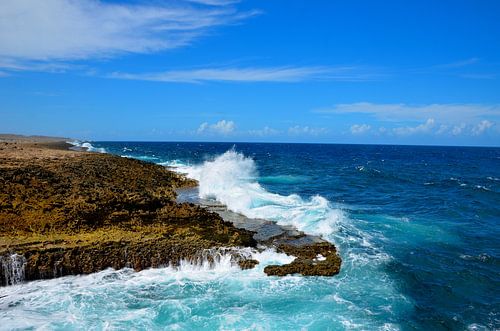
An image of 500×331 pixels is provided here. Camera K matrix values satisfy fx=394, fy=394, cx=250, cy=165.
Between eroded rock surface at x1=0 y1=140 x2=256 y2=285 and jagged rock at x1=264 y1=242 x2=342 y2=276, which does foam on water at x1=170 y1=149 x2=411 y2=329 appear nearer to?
jagged rock at x1=264 y1=242 x2=342 y2=276

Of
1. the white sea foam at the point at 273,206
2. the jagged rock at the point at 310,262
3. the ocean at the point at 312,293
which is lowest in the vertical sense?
the ocean at the point at 312,293

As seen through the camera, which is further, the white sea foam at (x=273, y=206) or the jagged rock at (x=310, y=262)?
the white sea foam at (x=273, y=206)

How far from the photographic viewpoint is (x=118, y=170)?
32.4 metres

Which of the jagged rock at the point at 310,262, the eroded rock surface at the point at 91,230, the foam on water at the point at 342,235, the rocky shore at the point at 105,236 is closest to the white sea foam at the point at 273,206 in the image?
the foam on water at the point at 342,235

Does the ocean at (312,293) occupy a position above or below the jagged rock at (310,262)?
below

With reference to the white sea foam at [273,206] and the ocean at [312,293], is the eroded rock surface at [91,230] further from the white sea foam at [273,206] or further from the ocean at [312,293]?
the white sea foam at [273,206]

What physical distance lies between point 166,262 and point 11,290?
16.7 ft

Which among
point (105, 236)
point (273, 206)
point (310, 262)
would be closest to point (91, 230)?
point (105, 236)

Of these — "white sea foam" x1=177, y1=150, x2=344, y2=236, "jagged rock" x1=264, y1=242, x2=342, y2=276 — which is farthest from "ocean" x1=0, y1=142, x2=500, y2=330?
"jagged rock" x1=264, y1=242, x2=342, y2=276

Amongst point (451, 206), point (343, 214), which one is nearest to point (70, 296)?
point (343, 214)

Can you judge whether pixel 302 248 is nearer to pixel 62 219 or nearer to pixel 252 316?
pixel 252 316

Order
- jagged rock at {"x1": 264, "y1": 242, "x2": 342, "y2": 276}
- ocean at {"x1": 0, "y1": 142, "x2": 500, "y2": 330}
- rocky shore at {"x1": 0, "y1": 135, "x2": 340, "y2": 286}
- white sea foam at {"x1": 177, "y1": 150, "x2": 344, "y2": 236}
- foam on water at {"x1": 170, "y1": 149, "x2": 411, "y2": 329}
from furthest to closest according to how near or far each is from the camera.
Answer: white sea foam at {"x1": 177, "y1": 150, "x2": 344, "y2": 236} < jagged rock at {"x1": 264, "y1": 242, "x2": 342, "y2": 276} < rocky shore at {"x1": 0, "y1": 135, "x2": 340, "y2": 286} < foam on water at {"x1": 170, "y1": 149, "x2": 411, "y2": 329} < ocean at {"x1": 0, "y1": 142, "x2": 500, "y2": 330}

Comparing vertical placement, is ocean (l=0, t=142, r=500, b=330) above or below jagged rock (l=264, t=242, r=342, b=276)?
below

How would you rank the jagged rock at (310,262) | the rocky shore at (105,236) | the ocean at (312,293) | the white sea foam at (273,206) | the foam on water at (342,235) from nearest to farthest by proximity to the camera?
the ocean at (312,293) → the foam on water at (342,235) → the rocky shore at (105,236) → the jagged rock at (310,262) → the white sea foam at (273,206)
